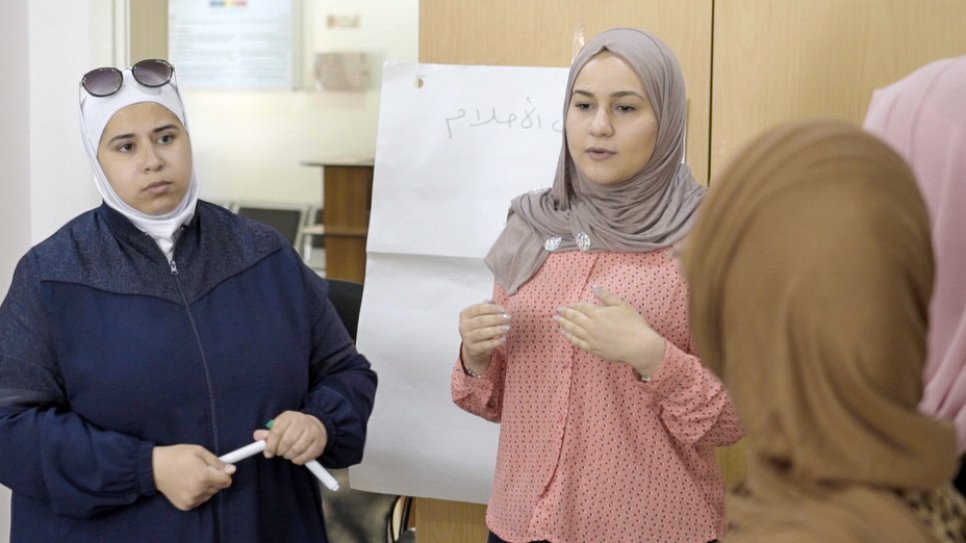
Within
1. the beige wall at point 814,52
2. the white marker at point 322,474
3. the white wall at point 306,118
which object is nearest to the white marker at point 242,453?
the white marker at point 322,474

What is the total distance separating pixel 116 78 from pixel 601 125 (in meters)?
0.78

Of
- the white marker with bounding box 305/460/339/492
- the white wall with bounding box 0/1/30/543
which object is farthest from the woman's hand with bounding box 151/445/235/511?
the white wall with bounding box 0/1/30/543

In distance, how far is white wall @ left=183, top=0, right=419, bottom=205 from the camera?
804 centimetres

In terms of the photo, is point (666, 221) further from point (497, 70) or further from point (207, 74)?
point (207, 74)

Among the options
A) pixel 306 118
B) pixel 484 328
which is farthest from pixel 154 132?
pixel 306 118

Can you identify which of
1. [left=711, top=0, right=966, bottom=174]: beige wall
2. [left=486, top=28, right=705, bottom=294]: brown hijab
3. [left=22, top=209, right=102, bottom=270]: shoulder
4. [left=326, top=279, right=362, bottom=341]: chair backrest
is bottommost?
[left=326, top=279, right=362, bottom=341]: chair backrest

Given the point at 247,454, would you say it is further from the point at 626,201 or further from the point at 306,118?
the point at 306,118

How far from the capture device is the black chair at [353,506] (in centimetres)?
256

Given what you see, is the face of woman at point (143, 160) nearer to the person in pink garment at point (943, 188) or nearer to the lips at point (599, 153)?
the lips at point (599, 153)

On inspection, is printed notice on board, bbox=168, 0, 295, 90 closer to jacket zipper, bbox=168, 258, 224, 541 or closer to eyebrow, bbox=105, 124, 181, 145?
eyebrow, bbox=105, 124, 181, 145

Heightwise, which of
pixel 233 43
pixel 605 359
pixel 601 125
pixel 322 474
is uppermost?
pixel 233 43

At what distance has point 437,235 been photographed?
88.9 inches

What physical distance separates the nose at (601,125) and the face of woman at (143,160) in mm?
682

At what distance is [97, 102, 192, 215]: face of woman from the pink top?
0.62 meters
